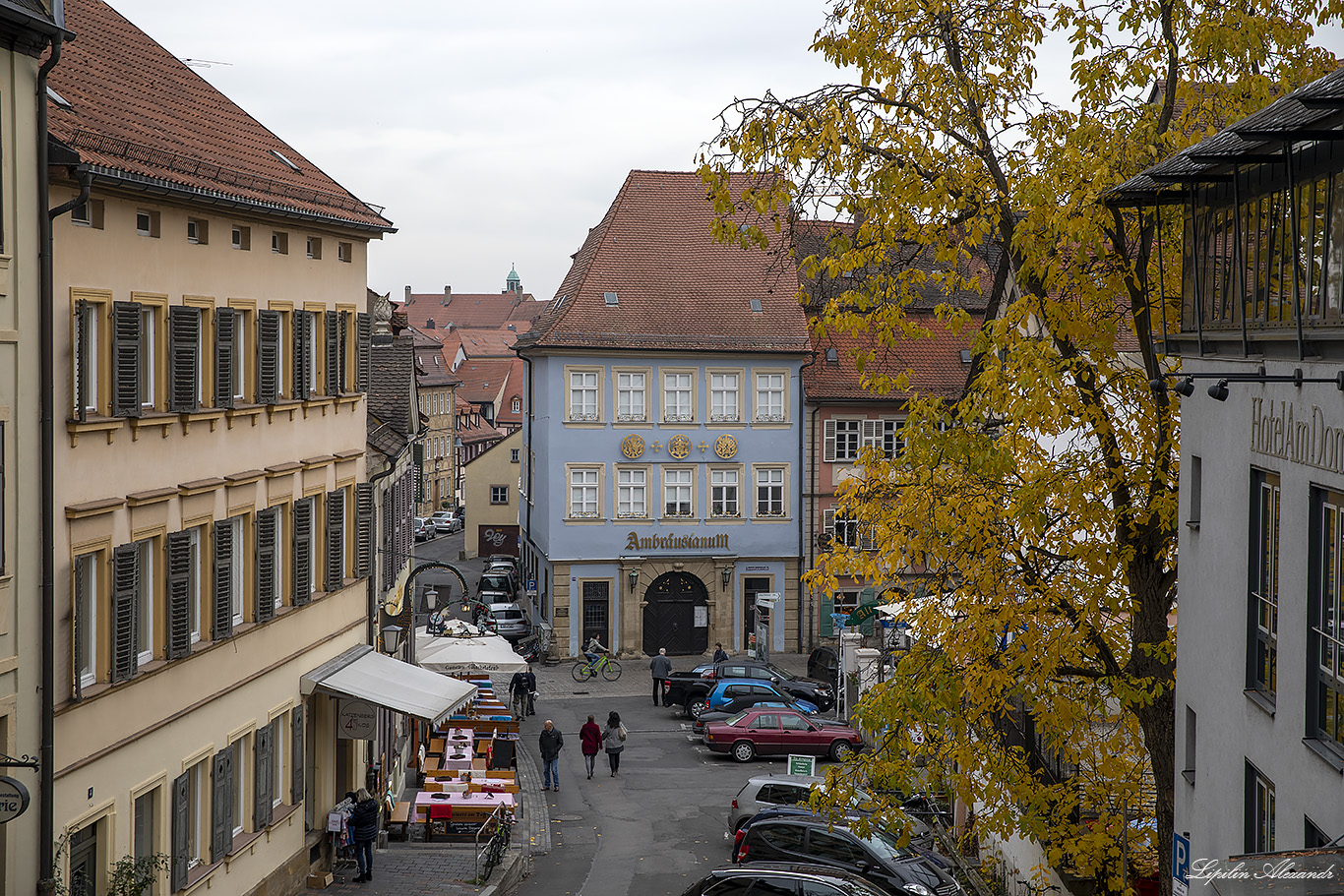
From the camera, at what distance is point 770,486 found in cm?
4725

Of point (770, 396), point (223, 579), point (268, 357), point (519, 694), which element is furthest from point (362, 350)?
point (770, 396)

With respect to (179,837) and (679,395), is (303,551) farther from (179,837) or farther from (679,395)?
(679,395)

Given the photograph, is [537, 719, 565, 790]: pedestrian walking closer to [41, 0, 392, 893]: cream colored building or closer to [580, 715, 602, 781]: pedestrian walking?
[580, 715, 602, 781]: pedestrian walking

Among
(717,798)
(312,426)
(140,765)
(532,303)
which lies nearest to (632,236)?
(717,798)

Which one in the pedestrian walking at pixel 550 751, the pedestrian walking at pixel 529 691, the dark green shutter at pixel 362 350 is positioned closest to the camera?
the dark green shutter at pixel 362 350

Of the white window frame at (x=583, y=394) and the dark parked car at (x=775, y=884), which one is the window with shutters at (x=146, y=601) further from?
the white window frame at (x=583, y=394)

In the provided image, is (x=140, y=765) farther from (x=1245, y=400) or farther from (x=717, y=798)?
(x=717, y=798)

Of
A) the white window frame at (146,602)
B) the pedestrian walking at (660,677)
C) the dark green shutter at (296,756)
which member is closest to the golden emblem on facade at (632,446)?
the pedestrian walking at (660,677)

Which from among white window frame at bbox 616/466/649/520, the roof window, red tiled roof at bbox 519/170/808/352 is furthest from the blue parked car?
the roof window

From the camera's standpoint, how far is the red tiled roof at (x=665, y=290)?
46094 mm

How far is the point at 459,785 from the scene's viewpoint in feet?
84.0

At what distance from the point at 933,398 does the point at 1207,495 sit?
2670mm

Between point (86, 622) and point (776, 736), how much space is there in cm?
2079

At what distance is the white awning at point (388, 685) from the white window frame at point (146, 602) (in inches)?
203
